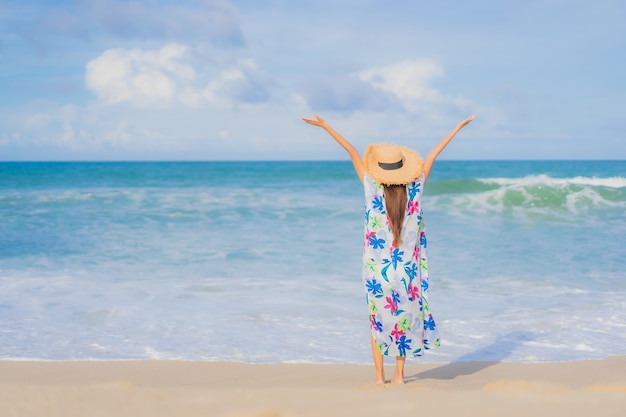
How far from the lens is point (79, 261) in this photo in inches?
398

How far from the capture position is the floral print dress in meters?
4.15

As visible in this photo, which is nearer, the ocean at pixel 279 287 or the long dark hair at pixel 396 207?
the long dark hair at pixel 396 207

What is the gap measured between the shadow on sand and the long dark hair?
1170mm

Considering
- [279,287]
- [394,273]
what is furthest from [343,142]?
[279,287]

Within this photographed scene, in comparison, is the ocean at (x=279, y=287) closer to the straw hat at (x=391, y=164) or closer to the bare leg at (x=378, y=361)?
the bare leg at (x=378, y=361)

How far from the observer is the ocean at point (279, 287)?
576 cm

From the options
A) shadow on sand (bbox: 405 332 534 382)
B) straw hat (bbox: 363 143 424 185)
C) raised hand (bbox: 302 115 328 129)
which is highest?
raised hand (bbox: 302 115 328 129)

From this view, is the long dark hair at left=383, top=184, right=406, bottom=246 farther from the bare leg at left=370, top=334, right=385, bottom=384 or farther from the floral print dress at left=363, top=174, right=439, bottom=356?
the bare leg at left=370, top=334, right=385, bottom=384

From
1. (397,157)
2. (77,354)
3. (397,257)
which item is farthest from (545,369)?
(77,354)

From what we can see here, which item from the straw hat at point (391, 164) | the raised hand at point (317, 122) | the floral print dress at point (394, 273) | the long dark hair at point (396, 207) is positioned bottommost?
the floral print dress at point (394, 273)

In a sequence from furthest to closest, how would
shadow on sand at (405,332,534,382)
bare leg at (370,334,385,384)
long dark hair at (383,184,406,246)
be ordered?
shadow on sand at (405,332,534,382)
bare leg at (370,334,385,384)
long dark hair at (383,184,406,246)

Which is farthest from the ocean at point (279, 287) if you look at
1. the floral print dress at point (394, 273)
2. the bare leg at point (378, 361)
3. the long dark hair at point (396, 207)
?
→ the long dark hair at point (396, 207)

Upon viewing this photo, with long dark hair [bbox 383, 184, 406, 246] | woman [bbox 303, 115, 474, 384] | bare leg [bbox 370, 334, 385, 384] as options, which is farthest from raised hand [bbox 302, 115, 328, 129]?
bare leg [bbox 370, 334, 385, 384]

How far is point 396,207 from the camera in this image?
409 centimetres
